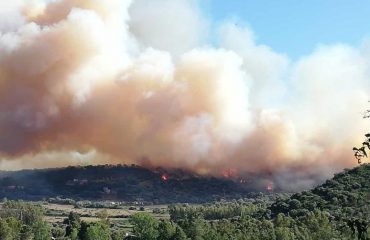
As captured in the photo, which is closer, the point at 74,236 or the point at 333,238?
the point at 333,238

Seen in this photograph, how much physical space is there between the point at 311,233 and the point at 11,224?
345 feet

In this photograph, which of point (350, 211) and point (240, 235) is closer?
point (240, 235)

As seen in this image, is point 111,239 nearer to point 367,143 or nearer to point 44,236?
point 44,236

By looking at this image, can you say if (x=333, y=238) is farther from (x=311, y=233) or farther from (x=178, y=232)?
(x=178, y=232)

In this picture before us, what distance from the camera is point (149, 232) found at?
197 metres

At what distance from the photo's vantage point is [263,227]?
18225 cm

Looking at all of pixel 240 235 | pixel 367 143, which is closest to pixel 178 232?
pixel 240 235

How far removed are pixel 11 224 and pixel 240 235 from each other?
8642 centimetres

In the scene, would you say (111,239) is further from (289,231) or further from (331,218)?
(331,218)

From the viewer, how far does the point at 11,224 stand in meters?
199

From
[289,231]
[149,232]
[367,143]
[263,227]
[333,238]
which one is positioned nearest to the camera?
A: [367,143]

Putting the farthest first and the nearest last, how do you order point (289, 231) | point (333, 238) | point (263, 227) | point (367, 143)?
point (263, 227) < point (289, 231) < point (333, 238) < point (367, 143)

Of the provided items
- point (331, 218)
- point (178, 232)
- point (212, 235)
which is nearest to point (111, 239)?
point (178, 232)

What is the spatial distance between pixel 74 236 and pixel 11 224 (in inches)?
914
